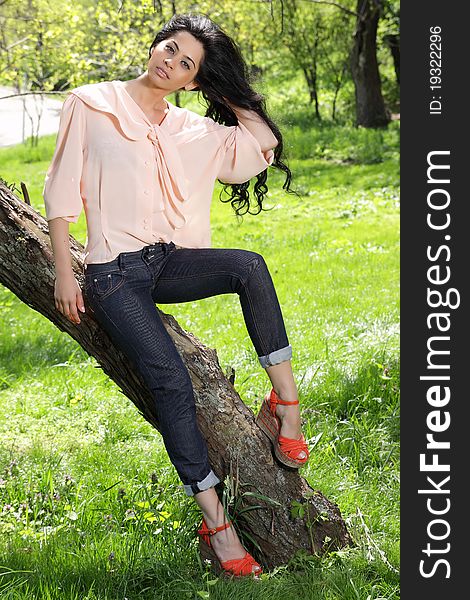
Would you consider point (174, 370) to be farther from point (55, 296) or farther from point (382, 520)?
point (382, 520)

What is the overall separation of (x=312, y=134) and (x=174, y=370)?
46.1 ft

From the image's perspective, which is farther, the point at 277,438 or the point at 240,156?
the point at 240,156

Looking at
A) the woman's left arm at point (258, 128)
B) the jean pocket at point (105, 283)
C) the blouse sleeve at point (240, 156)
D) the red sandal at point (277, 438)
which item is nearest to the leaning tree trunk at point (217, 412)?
the red sandal at point (277, 438)

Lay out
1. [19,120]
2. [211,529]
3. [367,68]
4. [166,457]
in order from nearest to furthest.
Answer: [211,529], [166,457], [367,68], [19,120]

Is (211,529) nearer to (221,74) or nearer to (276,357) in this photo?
(276,357)

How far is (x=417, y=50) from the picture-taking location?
3.26m

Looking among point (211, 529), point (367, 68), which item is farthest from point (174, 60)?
point (367, 68)

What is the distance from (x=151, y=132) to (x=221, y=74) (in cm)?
35

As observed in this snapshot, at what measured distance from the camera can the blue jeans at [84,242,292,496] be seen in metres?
2.89

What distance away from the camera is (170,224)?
123 inches

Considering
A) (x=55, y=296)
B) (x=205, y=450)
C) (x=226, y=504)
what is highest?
(x=55, y=296)

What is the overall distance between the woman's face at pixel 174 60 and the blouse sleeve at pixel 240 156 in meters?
0.29

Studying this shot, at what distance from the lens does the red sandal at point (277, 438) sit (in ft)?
10.3

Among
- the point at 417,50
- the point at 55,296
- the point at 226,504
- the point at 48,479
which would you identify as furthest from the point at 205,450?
the point at 417,50
